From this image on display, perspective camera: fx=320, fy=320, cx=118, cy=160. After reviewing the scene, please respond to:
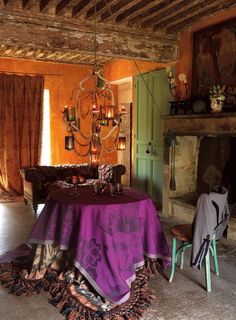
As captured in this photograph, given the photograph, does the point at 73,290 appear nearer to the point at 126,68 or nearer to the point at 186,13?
the point at 186,13

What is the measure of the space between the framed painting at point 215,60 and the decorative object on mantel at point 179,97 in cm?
18

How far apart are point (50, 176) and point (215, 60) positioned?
10.2ft

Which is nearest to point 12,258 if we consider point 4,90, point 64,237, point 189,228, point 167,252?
point 64,237

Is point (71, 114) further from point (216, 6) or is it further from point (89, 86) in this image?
point (89, 86)

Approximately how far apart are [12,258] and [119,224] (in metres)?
1.28

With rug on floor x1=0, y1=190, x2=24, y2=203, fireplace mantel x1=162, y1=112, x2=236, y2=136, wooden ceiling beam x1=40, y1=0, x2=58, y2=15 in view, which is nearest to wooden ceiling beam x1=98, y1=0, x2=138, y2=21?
wooden ceiling beam x1=40, y1=0, x2=58, y2=15

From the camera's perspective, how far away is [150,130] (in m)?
5.88

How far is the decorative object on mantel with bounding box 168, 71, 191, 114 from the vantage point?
15.3 ft

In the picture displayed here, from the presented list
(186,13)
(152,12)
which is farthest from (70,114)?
(186,13)

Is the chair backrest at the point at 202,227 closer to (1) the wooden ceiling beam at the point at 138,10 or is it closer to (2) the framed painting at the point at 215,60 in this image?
(2) the framed painting at the point at 215,60

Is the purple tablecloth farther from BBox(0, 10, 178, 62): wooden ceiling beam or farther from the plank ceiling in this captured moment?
BBox(0, 10, 178, 62): wooden ceiling beam

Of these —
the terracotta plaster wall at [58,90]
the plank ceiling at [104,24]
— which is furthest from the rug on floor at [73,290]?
the terracotta plaster wall at [58,90]

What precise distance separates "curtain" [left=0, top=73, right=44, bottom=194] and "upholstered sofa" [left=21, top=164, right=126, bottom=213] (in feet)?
3.75

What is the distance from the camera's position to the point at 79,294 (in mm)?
2498
